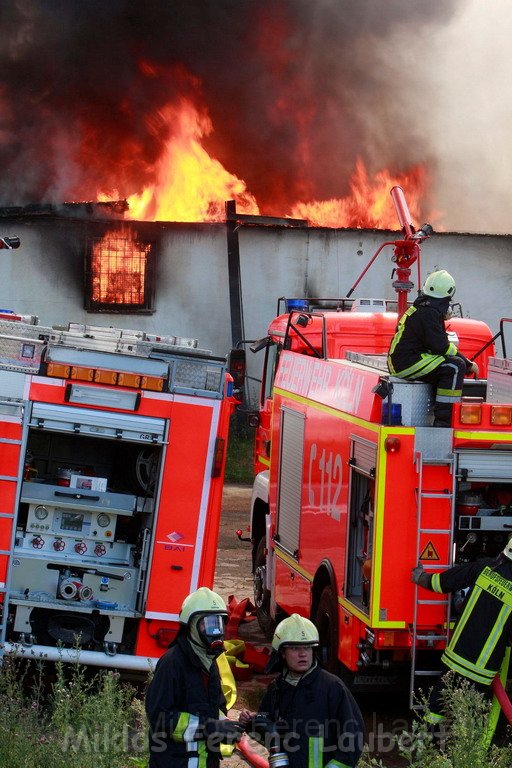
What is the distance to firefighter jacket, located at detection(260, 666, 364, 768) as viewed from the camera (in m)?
5.57

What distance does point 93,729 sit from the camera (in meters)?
6.51

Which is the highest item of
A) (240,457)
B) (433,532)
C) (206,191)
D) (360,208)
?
(360,208)

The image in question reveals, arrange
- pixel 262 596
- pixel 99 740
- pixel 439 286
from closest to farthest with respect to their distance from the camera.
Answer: pixel 99 740
pixel 439 286
pixel 262 596

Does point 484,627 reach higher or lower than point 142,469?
lower

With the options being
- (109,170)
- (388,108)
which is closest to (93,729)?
(109,170)

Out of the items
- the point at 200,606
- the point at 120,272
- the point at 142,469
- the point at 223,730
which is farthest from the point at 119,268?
the point at 223,730

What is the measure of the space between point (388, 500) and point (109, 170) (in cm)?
2171

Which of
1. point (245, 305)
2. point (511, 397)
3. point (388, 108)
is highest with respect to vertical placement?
point (388, 108)

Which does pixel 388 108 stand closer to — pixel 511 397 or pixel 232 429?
pixel 232 429

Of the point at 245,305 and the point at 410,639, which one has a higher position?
the point at 245,305

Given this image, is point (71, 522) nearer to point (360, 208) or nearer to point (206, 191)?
point (206, 191)

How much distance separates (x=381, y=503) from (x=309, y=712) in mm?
2542

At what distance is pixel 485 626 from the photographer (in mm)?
7375

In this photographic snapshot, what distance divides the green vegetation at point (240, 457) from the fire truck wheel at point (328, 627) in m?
13.1
